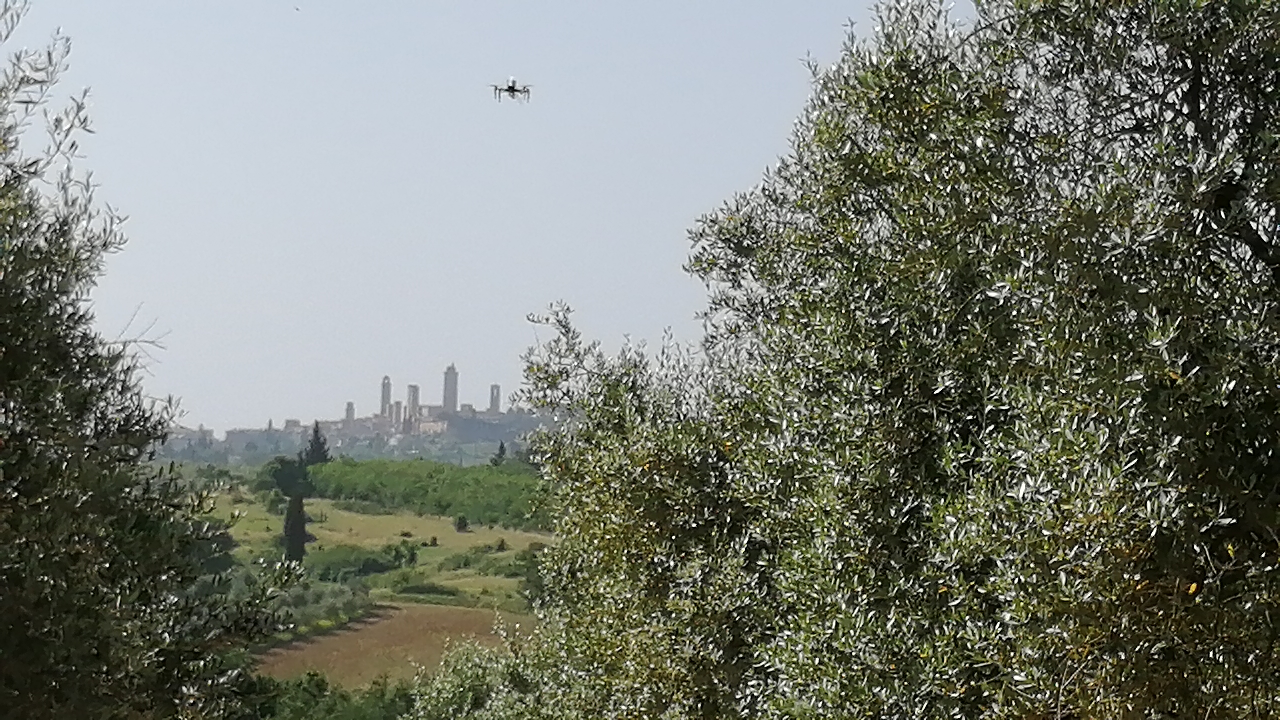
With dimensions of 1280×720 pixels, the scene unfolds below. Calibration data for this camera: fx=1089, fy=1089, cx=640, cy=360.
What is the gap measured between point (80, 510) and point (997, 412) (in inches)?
133

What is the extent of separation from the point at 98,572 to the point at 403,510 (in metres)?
9.23

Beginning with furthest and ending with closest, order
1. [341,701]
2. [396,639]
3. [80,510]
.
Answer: [396,639] < [341,701] < [80,510]

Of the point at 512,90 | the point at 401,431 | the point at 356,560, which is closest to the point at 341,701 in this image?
the point at 356,560

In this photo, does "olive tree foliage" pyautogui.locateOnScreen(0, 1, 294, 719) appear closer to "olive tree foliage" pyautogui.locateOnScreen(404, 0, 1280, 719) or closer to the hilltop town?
"olive tree foliage" pyautogui.locateOnScreen(404, 0, 1280, 719)

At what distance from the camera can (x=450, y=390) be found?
511 inches

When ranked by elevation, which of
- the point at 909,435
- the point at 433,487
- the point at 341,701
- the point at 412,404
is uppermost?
the point at 412,404

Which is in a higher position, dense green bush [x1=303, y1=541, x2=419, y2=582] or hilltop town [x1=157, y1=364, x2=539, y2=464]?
hilltop town [x1=157, y1=364, x2=539, y2=464]

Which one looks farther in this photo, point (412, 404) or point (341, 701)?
point (412, 404)

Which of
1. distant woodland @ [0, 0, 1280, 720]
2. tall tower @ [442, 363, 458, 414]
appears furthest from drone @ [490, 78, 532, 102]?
tall tower @ [442, 363, 458, 414]

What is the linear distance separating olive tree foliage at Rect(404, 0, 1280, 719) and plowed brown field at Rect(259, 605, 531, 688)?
6498 mm

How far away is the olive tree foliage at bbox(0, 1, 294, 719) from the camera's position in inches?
148

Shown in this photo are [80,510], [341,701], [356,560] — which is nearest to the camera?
[80,510]

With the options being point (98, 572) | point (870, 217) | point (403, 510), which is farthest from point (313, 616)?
point (870, 217)

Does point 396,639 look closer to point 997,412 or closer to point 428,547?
point 428,547
